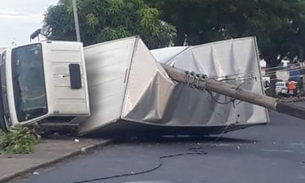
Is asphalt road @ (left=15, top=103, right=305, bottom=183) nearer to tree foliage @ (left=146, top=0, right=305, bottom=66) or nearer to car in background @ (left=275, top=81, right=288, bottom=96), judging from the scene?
tree foliage @ (left=146, top=0, right=305, bottom=66)

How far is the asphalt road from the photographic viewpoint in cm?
1365

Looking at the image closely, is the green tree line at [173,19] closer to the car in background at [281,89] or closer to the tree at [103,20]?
the tree at [103,20]

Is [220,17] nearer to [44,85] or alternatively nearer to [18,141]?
[44,85]

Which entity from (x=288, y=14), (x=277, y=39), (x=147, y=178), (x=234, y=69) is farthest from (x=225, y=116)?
(x=277, y=39)

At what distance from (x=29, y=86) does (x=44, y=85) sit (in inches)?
16.3

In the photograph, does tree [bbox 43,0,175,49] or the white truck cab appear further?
tree [bbox 43,0,175,49]

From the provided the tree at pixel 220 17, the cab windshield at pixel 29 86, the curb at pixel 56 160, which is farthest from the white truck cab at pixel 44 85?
the tree at pixel 220 17

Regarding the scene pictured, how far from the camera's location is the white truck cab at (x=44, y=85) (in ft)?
68.3

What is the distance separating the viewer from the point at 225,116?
2188cm

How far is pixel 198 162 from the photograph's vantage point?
16.3 m

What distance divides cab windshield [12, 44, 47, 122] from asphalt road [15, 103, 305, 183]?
7.35 feet

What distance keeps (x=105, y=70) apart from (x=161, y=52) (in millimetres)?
3217

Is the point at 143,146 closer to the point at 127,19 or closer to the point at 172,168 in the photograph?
the point at 172,168

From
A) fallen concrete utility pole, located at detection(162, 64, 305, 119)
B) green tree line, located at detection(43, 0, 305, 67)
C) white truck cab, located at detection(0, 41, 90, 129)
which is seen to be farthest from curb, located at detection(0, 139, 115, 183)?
green tree line, located at detection(43, 0, 305, 67)
